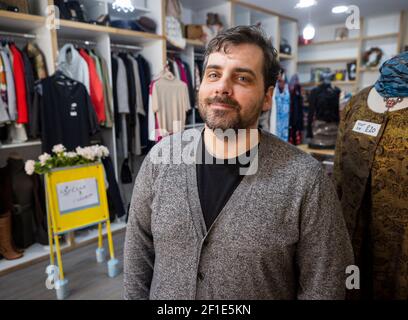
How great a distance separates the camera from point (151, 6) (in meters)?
3.15

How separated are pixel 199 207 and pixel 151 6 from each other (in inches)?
114

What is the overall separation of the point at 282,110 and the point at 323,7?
1.44m

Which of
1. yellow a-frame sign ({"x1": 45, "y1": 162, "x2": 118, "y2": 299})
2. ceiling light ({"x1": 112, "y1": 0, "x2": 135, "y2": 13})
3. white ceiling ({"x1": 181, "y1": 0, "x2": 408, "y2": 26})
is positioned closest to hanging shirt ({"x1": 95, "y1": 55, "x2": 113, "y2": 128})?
ceiling light ({"x1": 112, "y1": 0, "x2": 135, "y2": 13})

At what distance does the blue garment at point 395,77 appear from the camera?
1.09 meters

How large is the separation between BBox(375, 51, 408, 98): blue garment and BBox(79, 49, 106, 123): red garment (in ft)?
7.54

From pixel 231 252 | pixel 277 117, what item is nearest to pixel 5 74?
pixel 231 252

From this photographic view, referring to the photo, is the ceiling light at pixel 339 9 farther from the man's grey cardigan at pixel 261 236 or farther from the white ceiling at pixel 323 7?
the man's grey cardigan at pixel 261 236

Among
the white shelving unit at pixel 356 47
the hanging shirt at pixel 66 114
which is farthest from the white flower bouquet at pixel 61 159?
the white shelving unit at pixel 356 47

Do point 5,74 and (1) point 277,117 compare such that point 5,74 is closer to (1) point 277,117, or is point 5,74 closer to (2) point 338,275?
(2) point 338,275

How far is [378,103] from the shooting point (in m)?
1.21

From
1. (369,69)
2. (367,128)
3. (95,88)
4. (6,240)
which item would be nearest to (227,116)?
(367,128)

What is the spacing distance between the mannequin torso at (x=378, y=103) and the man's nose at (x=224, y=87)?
0.70m

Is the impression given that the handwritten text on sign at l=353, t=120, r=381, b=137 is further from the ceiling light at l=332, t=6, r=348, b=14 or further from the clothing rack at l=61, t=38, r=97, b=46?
the ceiling light at l=332, t=6, r=348, b=14
